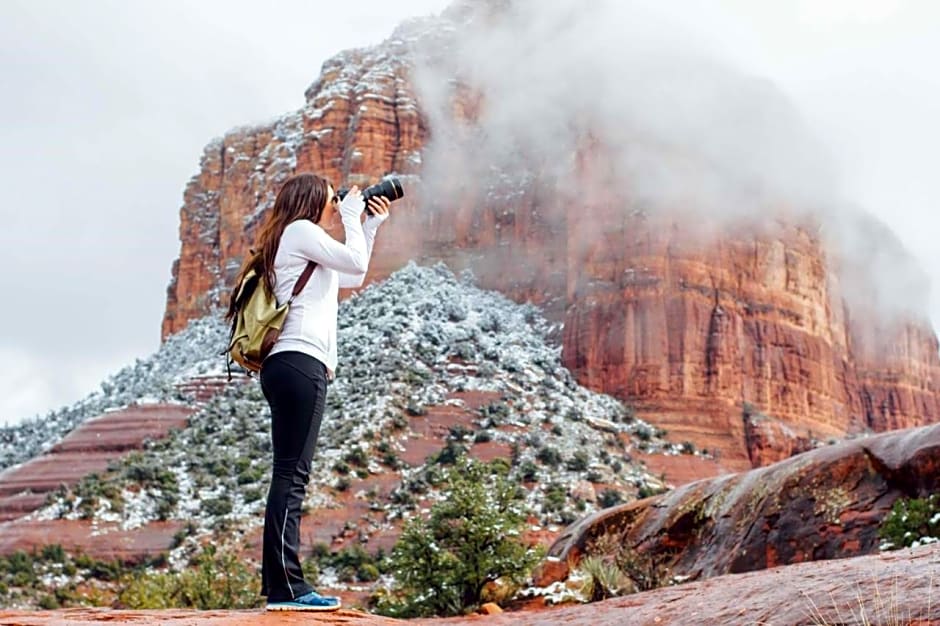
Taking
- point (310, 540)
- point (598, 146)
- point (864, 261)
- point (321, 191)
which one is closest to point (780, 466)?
point (321, 191)

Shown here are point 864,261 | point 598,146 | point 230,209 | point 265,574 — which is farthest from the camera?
point 230,209

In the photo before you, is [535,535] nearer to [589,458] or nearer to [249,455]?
[589,458]

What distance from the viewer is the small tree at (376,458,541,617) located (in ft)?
63.1

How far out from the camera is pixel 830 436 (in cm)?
6356

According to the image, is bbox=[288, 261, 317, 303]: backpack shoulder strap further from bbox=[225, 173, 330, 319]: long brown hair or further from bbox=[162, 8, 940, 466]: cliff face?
bbox=[162, 8, 940, 466]: cliff face

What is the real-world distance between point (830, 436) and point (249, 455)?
1301 inches

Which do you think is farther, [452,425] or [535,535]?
[452,425]

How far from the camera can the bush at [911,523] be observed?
10.6 meters

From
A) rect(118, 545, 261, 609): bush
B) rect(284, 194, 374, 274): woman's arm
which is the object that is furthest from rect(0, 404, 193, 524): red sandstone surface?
rect(284, 194, 374, 274): woman's arm

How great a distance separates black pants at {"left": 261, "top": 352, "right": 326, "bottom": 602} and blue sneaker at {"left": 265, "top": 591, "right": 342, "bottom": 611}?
0.09 ft

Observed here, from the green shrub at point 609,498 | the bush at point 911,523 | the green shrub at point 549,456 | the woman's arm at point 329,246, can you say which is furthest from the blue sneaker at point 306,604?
the green shrub at point 549,456

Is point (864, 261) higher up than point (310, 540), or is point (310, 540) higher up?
point (864, 261)

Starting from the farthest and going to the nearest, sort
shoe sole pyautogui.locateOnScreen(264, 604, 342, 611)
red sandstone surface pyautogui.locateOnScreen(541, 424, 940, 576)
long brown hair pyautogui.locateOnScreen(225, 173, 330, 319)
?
red sandstone surface pyautogui.locateOnScreen(541, 424, 940, 576) → long brown hair pyautogui.locateOnScreen(225, 173, 330, 319) → shoe sole pyautogui.locateOnScreen(264, 604, 342, 611)

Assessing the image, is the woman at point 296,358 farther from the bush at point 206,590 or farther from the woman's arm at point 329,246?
the bush at point 206,590
